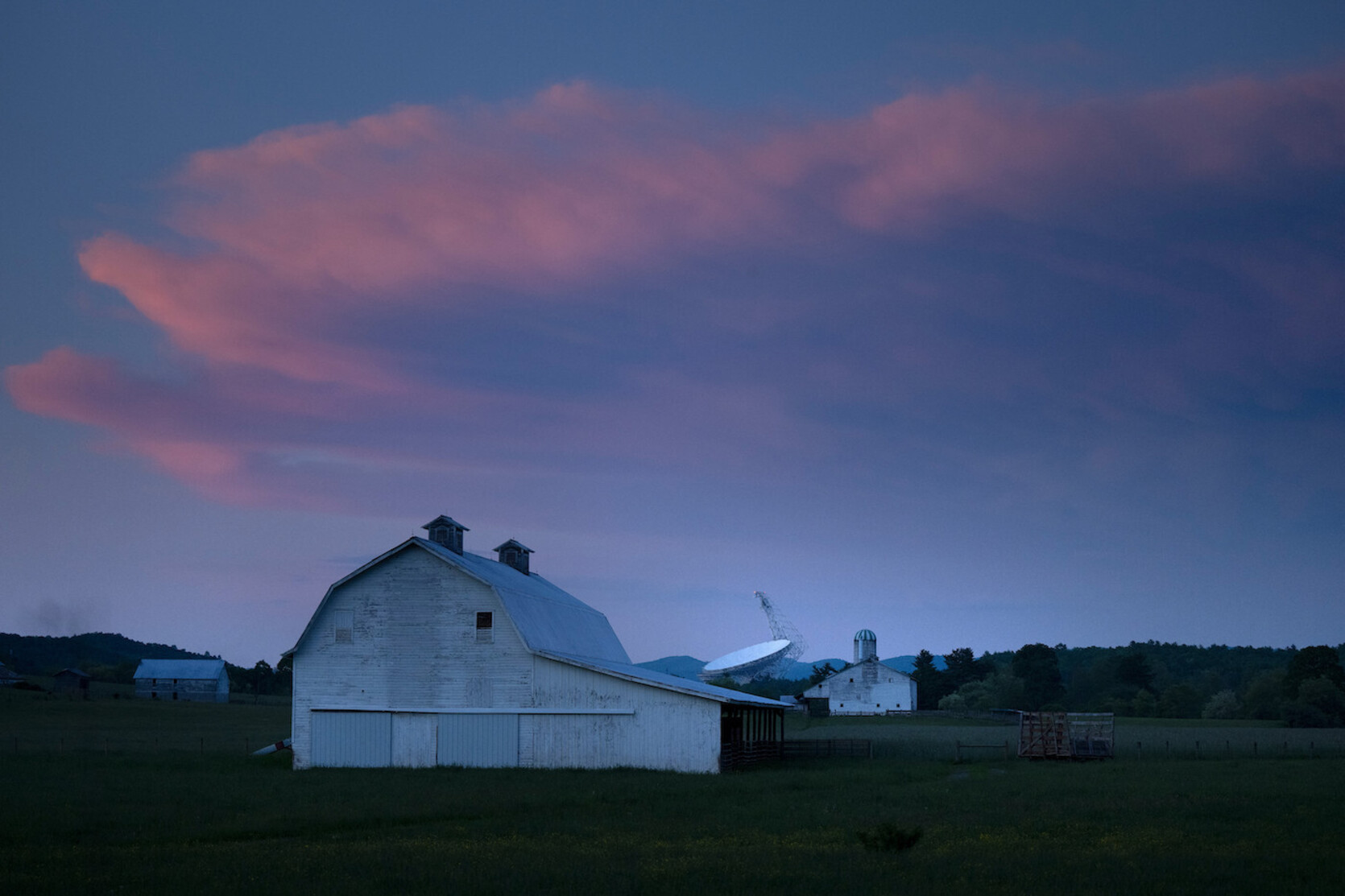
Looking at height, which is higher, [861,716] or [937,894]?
[937,894]

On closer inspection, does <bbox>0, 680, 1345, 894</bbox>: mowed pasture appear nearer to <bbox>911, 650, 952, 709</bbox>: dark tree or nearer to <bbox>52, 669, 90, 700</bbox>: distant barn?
<bbox>911, 650, 952, 709</bbox>: dark tree

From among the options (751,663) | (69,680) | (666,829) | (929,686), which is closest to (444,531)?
(666,829)

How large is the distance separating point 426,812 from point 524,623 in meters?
16.9

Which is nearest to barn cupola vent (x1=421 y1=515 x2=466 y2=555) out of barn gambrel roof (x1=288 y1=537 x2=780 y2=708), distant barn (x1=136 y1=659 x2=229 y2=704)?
barn gambrel roof (x1=288 y1=537 x2=780 y2=708)

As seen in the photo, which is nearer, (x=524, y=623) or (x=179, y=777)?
(x=179, y=777)

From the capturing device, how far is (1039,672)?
13000cm

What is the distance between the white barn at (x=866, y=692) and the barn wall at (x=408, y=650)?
251ft

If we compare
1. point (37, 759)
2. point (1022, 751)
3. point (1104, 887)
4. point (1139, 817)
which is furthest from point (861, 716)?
point (1104, 887)

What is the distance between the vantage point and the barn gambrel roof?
41.4m

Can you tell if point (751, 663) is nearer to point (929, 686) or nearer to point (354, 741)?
point (929, 686)

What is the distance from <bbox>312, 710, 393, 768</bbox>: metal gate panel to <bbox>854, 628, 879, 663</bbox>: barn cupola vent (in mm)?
91236

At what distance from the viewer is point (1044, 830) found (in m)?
22.7

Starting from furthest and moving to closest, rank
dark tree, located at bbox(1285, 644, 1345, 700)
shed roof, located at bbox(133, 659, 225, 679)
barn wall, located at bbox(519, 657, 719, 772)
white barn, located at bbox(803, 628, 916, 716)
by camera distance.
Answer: shed roof, located at bbox(133, 659, 225, 679), white barn, located at bbox(803, 628, 916, 716), dark tree, located at bbox(1285, 644, 1345, 700), barn wall, located at bbox(519, 657, 719, 772)

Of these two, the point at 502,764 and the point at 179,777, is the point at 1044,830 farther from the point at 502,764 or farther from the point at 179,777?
the point at 179,777
